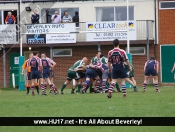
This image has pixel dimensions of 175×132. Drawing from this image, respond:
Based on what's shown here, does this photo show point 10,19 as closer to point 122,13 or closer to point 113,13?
point 113,13

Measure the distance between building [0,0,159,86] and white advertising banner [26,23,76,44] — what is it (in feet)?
2.25

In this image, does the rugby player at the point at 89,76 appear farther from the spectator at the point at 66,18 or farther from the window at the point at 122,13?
the window at the point at 122,13

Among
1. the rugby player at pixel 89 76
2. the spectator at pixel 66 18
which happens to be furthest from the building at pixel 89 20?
the rugby player at pixel 89 76

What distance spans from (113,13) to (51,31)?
4.84 metres

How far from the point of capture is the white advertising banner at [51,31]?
41.2 metres

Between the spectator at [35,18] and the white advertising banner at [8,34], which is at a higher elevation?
the spectator at [35,18]

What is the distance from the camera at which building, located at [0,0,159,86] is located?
140 ft

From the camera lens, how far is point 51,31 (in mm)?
41312

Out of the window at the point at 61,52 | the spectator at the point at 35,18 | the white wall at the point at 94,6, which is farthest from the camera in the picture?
the window at the point at 61,52

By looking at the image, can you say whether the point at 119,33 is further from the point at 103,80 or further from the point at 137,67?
the point at 103,80

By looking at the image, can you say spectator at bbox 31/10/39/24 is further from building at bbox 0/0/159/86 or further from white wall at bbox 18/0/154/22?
white wall at bbox 18/0/154/22

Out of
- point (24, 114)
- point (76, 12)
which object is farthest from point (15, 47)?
point (24, 114)

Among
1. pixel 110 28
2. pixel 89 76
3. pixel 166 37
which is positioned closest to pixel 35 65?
pixel 89 76

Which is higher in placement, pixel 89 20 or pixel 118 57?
pixel 89 20
